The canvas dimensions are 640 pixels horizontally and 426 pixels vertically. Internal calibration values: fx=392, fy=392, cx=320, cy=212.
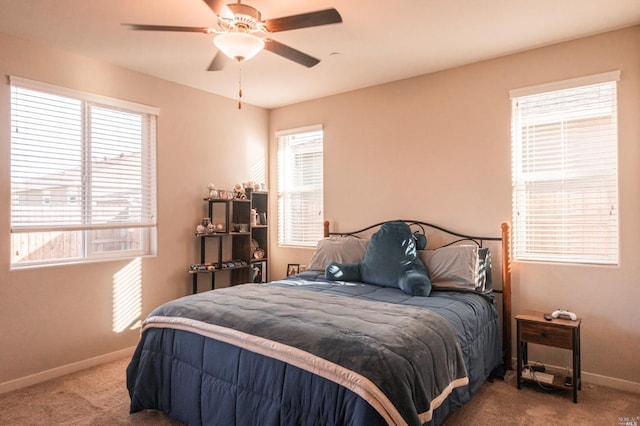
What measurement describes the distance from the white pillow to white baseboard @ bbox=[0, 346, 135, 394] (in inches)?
77.3

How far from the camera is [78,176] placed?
11.1 ft

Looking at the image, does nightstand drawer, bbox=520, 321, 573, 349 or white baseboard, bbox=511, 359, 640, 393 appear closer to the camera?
nightstand drawer, bbox=520, 321, 573, 349

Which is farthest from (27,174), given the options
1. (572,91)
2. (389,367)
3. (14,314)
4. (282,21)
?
(572,91)

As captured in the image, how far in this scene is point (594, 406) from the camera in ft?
8.71

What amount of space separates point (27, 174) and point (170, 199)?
1.21 m

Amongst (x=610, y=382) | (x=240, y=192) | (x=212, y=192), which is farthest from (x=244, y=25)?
(x=610, y=382)

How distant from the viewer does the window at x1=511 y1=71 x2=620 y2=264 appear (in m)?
3.00

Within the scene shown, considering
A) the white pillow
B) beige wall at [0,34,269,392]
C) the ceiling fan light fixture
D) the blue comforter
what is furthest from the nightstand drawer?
beige wall at [0,34,269,392]

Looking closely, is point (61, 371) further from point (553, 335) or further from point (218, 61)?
point (553, 335)

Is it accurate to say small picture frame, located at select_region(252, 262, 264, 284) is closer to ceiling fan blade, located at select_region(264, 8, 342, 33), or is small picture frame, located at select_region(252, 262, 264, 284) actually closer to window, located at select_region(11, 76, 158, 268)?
window, located at select_region(11, 76, 158, 268)

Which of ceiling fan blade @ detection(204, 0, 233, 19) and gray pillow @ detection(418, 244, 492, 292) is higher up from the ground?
ceiling fan blade @ detection(204, 0, 233, 19)

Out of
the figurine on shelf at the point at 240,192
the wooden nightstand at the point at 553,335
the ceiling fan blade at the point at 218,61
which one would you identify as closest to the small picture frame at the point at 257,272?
the figurine on shelf at the point at 240,192

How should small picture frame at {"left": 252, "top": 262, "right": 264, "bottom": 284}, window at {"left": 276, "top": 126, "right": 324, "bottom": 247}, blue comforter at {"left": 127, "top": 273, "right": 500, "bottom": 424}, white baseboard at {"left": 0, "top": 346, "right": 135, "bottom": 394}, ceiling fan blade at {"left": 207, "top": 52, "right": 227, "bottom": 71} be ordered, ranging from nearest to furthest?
blue comforter at {"left": 127, "top": 273, "right": 500, "bottom": 424} → ceiling fan blade at {"left": 207, "top": 52, "right": 227, "bottom": 71} → white baseboard at {"left": 0, "top": 346, "right": 135, "bottom": 394} → small picture frame at {"left": 252, "top": 262, "right": 264, "bottom": 284} → window at {"left": 276, "top": 126, "right": 324, "bottom": 247}

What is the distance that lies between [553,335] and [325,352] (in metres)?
1.91
